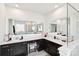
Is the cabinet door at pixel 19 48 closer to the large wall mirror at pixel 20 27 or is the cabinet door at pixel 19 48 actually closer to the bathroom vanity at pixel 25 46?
the bathroom vanity at pixel 25 46

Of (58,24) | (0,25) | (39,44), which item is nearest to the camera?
(0,25)

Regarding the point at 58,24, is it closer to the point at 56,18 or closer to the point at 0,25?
the point at 56,18

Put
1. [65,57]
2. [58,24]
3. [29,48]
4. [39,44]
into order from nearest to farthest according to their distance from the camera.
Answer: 1. [65,57]
2. [58,24]
3. [29,48]
4. [39,44]

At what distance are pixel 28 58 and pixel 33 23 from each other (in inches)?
37.0

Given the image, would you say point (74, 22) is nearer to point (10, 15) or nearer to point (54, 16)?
point (54, 16)

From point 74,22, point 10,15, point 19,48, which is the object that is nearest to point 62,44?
point 74,22

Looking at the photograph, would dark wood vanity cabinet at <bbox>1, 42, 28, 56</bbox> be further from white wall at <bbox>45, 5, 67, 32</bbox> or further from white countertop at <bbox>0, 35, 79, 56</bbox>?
white wall at <bbox>45, 5, 67, 32</bbox>

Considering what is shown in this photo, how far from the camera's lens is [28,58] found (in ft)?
4.91

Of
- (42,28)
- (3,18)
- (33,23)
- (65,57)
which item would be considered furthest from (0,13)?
(65,57)

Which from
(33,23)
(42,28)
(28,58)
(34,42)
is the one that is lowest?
(28,58)

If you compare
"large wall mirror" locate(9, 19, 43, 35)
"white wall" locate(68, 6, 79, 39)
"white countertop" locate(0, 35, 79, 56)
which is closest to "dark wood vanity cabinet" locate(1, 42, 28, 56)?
"white countertop" locate(0, 35, 79, 56)

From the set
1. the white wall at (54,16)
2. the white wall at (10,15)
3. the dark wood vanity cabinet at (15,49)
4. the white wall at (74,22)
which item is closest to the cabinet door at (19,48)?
the dark wood vanity cabinet at (15,49)

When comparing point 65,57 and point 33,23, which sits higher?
point 33,23

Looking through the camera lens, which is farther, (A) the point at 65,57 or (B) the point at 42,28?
(B) the point at 42,28
